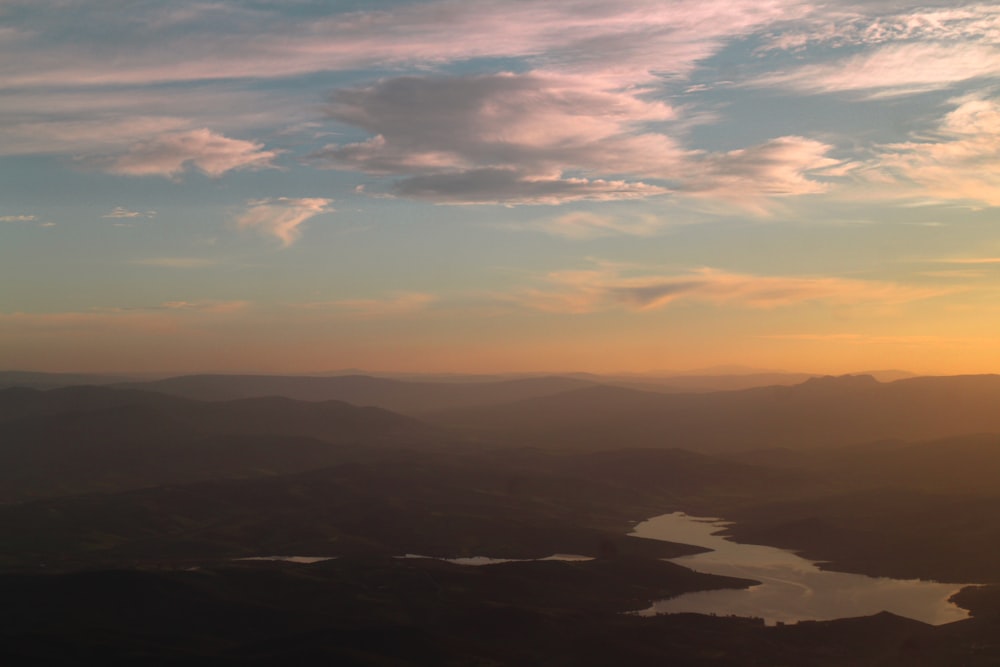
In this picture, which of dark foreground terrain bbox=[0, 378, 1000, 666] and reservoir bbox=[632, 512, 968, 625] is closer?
dark foreground terrain bbox=[0, 378, 1000, 666]

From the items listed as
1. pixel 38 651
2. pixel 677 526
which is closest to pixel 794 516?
pixel 677 526

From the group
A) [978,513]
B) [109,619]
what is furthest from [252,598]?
[978,513]

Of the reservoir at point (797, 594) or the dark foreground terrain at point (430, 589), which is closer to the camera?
the dark foreground terrain at point (430, 589)

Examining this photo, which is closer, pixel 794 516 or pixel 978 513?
pixel 978 513

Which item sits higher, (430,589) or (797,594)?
(430,589)

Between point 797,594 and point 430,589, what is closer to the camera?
point 430,589

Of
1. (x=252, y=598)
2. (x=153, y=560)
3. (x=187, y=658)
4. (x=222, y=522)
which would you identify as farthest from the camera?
(x=222, y=522)

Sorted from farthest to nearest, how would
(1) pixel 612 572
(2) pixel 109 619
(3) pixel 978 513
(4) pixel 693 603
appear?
1. (3) pixel 978 513
2. (1) pixel 612 572
3. (4) pixel 693 603
4. (2) pixel 109 619

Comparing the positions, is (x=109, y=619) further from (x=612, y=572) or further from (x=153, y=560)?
(x=612, y=572)
